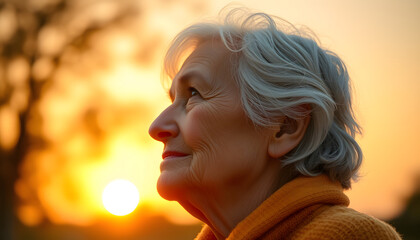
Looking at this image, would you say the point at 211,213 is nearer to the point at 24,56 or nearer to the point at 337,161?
the point at 337,161

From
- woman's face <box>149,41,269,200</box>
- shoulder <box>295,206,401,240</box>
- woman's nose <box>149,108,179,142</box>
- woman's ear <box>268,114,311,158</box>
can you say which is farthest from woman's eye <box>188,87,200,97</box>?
shoulder <box>295,206,401,240</box>

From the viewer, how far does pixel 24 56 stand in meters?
14.1

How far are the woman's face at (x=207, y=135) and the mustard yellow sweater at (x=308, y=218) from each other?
19 cm

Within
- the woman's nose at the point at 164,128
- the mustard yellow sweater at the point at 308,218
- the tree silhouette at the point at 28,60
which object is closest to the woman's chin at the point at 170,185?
the woman's nose at the point at 164,128

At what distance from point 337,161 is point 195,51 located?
2.61 ft

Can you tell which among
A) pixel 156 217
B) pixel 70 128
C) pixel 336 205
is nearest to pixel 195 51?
pixel 336 205

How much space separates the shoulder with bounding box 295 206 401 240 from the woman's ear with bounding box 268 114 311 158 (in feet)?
1.06

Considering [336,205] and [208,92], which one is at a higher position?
[208,92]

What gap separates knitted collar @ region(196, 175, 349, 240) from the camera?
6.63 ft

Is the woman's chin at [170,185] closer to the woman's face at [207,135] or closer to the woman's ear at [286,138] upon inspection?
the woman's face at [207,135]

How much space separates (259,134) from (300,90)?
0.24m

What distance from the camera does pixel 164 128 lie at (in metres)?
2.29

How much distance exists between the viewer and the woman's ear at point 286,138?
2.21m

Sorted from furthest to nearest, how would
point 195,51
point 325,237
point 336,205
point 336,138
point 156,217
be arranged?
1. point 156,217
2. point 195,51
3. point 336,138
4. point 336,205
5. point 325,237
